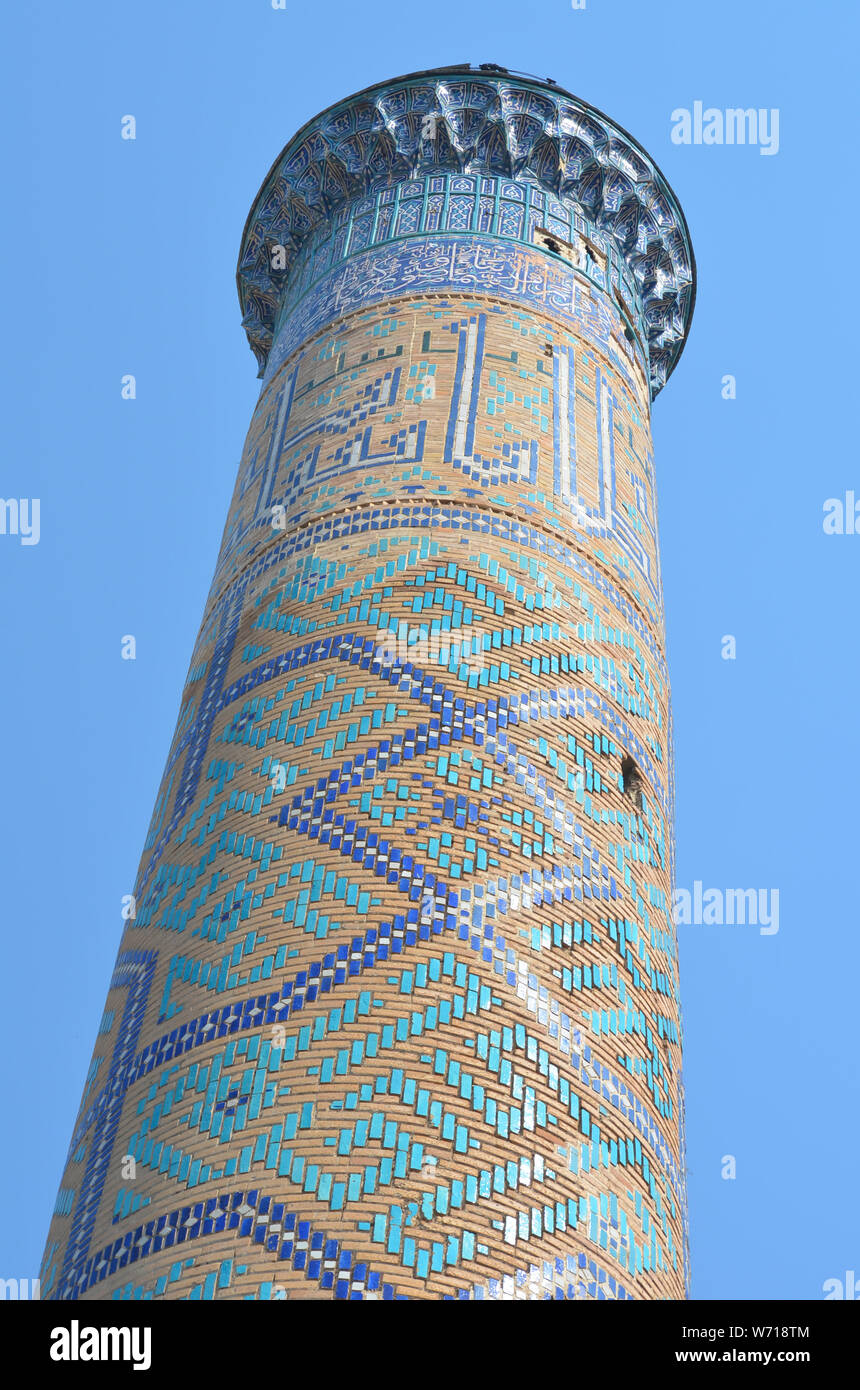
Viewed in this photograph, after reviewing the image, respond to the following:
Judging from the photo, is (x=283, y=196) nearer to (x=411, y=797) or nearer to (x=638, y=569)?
(x=638, y=569)

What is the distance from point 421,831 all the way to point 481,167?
131 inches

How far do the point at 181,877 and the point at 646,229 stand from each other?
363cm

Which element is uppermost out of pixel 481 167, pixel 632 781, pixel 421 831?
pixel 481 167

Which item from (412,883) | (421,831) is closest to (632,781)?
(421,831)

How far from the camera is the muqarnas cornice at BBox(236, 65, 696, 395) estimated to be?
22.2 ft

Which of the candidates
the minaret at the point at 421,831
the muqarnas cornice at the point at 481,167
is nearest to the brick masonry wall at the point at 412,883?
the minaret at the point at 421,831

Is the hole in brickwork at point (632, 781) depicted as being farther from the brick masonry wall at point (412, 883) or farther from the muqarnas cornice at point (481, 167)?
the muqarnas cornice at point (481, 167)

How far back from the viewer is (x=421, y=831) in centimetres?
429

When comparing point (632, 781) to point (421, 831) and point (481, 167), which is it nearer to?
point (421, 831)

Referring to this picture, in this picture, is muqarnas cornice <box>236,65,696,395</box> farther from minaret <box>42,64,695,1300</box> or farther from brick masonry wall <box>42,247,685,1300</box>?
brick masonry wall <box>42,247,685,1300</box>

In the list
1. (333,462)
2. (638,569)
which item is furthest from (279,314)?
(638,569)

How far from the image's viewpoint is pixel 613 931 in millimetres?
4434

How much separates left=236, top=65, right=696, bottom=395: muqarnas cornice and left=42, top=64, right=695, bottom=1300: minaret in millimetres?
55

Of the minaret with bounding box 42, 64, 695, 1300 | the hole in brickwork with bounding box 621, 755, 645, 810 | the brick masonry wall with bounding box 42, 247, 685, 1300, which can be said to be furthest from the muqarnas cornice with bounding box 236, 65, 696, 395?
the hole in brickwork with bounding box 621, 755, 645, 810
